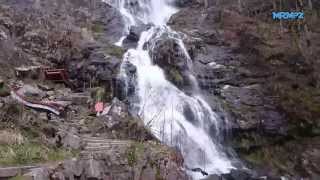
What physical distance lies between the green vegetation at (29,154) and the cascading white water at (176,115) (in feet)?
16.8

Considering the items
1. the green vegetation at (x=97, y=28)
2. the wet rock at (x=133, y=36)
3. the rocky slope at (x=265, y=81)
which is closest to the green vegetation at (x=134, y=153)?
the rocky slope at (x=265, y=81)

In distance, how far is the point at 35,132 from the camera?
13438 millimetres

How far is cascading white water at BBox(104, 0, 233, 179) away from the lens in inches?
699

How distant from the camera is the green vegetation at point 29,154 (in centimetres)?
1123

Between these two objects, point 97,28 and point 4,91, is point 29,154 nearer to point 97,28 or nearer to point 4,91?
point 4,91

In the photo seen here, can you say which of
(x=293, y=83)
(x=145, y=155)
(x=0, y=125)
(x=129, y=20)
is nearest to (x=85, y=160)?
(x=145, y=155)

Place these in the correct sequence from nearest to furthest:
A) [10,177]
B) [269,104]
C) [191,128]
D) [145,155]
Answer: [10,177], [145,155], [191,128], [269,104]

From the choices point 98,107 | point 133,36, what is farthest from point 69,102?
point 133,36

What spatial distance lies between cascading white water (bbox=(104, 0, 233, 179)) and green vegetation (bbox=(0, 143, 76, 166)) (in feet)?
16.8

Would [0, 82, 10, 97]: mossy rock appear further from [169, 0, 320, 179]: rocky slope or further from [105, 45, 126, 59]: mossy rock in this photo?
[169, 0, 320, 179]: rocky slope

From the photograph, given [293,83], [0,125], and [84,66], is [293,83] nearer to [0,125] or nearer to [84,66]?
[84,66]

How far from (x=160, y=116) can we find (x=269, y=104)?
539cm

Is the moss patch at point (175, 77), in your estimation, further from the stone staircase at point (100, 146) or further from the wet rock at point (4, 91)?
the wet rock at point (4, 91)

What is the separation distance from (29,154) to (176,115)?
872cm
